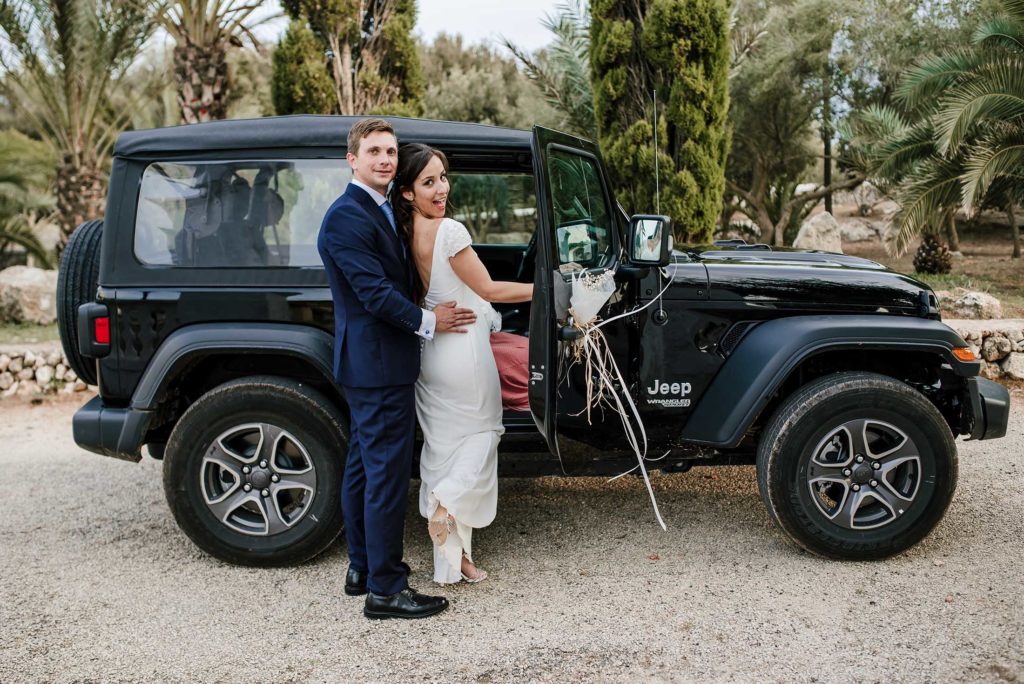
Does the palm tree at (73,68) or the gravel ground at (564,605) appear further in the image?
the palm tree at (73,68)

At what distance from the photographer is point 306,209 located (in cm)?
408

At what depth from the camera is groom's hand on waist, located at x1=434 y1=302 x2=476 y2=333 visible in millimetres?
3717

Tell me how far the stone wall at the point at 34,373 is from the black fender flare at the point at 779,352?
674 centimetres

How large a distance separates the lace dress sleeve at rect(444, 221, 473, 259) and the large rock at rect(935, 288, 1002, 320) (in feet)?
23.6

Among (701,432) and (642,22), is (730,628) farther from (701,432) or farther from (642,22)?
(642,22)

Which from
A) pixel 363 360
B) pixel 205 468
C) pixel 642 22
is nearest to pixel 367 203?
pixel 363 360

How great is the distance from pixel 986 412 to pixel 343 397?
3.03 meters

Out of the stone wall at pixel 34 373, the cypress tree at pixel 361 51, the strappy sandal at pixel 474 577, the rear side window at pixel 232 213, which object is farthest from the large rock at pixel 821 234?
the rear side window at pixel 232 213

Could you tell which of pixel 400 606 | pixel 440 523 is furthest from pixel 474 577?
pixel 400 606

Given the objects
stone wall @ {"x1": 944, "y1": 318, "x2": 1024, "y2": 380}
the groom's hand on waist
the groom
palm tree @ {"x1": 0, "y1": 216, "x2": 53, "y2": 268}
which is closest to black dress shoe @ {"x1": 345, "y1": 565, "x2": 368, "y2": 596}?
the groom

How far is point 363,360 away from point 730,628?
1837 millimetres

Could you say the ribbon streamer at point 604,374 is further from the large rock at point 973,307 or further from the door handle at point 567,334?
the large rock at point 973,307

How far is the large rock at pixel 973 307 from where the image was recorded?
8953 millimetres

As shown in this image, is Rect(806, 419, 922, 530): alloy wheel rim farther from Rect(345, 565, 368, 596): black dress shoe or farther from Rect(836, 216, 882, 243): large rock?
Rect(836, 216, 882, 243): large rock
